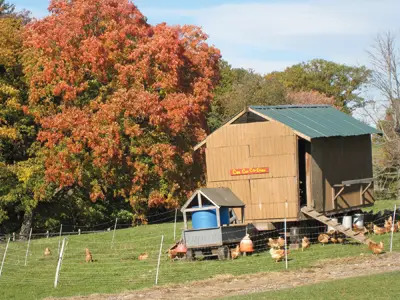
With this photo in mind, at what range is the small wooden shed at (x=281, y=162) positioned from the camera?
30.2 metres

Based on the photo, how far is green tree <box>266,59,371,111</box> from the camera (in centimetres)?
8444

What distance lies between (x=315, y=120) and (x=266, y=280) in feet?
37.7

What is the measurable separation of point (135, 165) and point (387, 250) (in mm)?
16193

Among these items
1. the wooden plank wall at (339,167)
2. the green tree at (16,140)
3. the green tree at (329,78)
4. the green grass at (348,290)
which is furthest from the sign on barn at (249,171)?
the green tree at (329,78)

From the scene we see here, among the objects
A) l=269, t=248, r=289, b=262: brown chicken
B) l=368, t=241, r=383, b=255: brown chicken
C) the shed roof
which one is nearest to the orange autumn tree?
the shed roof

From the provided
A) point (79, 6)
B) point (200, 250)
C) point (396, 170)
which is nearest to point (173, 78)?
point (79, 6)

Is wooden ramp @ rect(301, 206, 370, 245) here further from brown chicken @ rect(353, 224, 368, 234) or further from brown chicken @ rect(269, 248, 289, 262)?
brown chicken @ rect(269, 248, 289, 262)

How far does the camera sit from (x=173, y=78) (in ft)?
132

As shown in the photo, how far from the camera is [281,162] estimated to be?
99.5 feet

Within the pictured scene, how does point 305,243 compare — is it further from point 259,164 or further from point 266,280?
point 266,280

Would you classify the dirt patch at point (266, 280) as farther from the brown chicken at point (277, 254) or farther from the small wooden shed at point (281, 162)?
the small wooden shed at point (281, 162)

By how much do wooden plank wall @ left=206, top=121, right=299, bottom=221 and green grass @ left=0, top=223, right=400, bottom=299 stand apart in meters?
2.37

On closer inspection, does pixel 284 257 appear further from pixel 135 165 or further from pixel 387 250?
pixel 135 165

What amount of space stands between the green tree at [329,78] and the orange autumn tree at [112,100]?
43.5 meters
